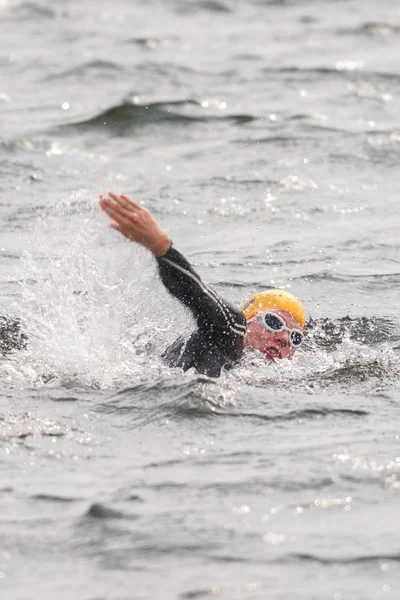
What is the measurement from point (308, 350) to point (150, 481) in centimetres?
388

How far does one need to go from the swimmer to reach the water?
222 mm

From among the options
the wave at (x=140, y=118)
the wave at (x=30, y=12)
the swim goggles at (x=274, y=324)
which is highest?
the swim goggles at (x=274, y=324)

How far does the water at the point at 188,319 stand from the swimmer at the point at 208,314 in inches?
8.7

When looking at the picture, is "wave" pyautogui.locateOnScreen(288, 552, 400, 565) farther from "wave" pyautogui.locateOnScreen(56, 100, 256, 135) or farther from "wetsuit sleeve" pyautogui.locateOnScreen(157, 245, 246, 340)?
"wave" pyautogui.locateOnScreen(56, 100, 256, 135)

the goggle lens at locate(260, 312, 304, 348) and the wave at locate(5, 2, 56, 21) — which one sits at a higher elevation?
the goggle lens at locate(260, 312, 304, 348)

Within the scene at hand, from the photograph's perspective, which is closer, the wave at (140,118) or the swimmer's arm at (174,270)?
the swimmer's arm at (174,270)

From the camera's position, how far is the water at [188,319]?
20.2ft

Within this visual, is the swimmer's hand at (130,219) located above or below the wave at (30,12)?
above

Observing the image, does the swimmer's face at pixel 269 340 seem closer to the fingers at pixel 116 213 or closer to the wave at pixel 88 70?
the fingers at pixel 116 213

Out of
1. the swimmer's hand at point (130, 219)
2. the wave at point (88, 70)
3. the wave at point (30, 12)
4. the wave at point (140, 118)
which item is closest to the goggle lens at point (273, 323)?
the swimmer's hand at point (130, 219)

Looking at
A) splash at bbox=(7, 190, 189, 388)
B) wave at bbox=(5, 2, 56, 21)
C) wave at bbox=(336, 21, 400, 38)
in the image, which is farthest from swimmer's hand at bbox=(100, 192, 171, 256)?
wave at bbox=(5, 2, 56, 21)

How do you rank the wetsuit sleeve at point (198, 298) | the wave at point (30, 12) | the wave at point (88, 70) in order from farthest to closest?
the wave at point (30, 12)
the wave at point (88, 70)
the wetsuit sleeve at point (198, 298)

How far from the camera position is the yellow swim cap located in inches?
399

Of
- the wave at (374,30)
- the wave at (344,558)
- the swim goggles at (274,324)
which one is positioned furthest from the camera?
the wave at (374,30)
